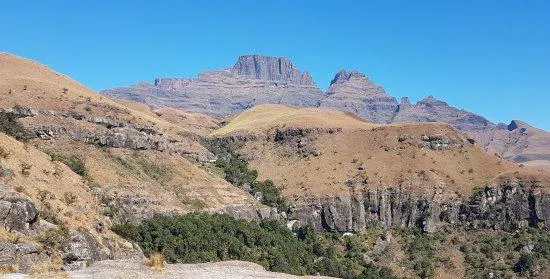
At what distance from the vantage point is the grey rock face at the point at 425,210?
3622 inches

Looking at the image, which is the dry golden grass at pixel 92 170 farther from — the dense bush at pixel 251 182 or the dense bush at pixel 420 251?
the dense bush at pixel 420 251

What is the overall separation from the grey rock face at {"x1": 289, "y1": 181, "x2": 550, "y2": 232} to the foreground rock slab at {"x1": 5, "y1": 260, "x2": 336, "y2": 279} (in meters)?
79.0

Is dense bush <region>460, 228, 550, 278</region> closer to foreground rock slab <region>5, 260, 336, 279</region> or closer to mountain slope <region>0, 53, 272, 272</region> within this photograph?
mountain slope <region>0, 53, 272, 272</region>

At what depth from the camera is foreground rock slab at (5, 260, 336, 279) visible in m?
15.2

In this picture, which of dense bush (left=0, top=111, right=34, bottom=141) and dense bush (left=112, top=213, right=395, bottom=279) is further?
dense bush (left=0, top=111, right=34, bottom=141)

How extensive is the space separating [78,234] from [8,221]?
300 inches

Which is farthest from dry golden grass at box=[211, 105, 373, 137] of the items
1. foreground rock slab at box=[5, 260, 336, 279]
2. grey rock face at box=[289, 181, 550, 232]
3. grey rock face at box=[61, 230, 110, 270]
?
foreground rock slab at box=[5, 260, 336, 279]

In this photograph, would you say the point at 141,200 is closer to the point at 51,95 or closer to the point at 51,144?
the point at 51,144

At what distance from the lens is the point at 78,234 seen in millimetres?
38625

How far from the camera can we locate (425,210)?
98.0 metres

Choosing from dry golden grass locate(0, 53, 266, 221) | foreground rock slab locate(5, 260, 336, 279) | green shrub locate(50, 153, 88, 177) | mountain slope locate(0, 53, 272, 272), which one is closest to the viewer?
foreground rock slab locate(5, 260, 336, 279)

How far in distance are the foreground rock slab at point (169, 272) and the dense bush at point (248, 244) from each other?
3893 cm

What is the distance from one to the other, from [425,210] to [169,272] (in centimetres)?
8974

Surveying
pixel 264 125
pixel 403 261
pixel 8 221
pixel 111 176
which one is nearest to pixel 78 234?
pixel 8 221
